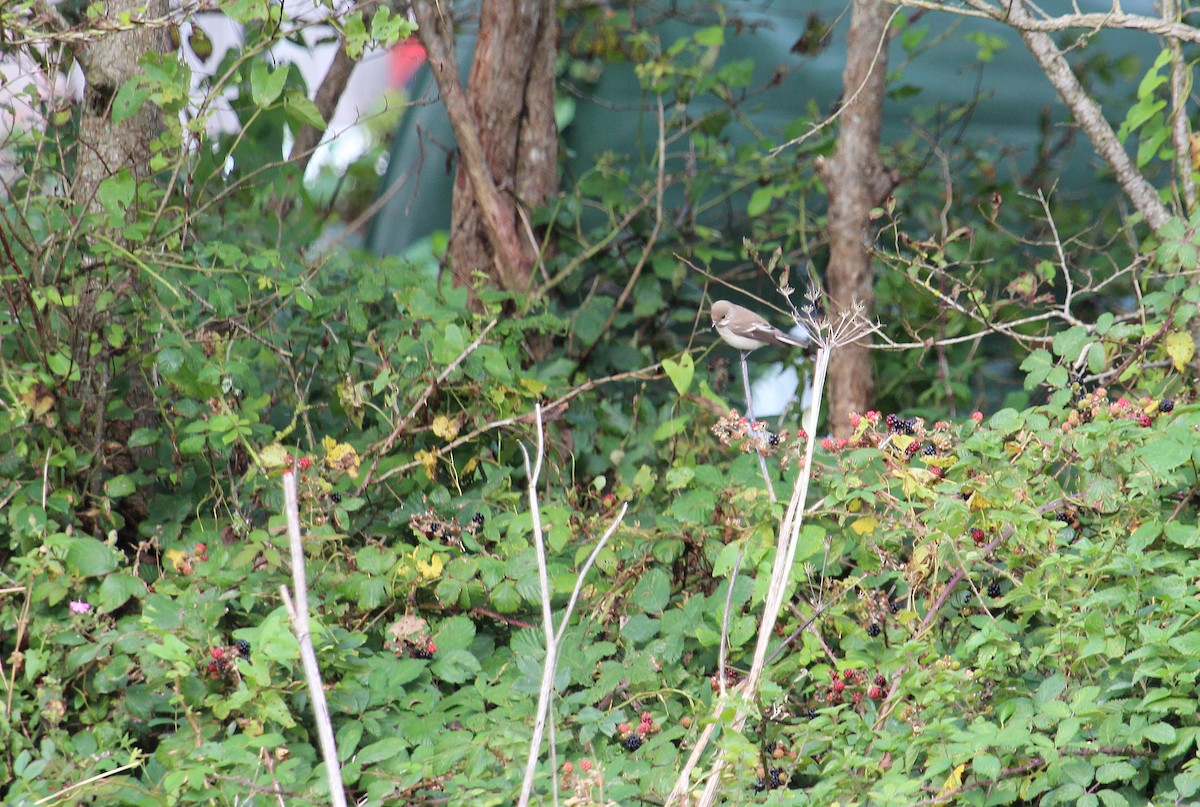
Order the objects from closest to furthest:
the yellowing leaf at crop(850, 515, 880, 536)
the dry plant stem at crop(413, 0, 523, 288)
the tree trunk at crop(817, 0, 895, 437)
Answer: the yellowing leaf at crop(850, 515, 880, 536), the tree trunk at crop(817, 0, 895, 437), the dry plant stem at crop(413, 0, 523, 288)

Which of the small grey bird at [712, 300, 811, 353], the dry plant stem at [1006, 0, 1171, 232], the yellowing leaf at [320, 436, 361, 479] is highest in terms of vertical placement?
the dry plant stem at [1006, 0, 1171, 232]

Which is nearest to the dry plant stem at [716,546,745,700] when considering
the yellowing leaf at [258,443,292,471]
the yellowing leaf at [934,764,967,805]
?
the yellowing leaf at [934,764,967,805]

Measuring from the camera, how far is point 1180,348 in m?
3.41

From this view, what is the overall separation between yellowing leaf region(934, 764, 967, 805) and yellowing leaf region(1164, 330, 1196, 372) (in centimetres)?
146

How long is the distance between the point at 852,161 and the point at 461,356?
5.78ft

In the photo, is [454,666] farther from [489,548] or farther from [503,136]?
[503,136]

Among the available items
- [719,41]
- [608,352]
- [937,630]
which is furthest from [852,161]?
[937,630]

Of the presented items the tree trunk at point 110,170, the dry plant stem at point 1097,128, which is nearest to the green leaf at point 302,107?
the tree trunk at point 110,170

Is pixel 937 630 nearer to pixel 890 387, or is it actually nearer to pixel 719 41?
pixel 890 387

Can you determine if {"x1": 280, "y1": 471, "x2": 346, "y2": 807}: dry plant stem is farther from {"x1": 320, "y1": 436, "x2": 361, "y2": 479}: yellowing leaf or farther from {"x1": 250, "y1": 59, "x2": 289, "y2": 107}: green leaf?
{"x1": 250, "y1": 59, "x2": 289, "y2": 107}: green leaf

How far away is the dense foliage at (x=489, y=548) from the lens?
2.69 meters

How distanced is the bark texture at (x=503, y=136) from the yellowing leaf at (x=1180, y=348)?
2.31m

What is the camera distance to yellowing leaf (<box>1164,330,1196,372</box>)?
3.41 metres

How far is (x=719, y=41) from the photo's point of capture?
4.89 m
